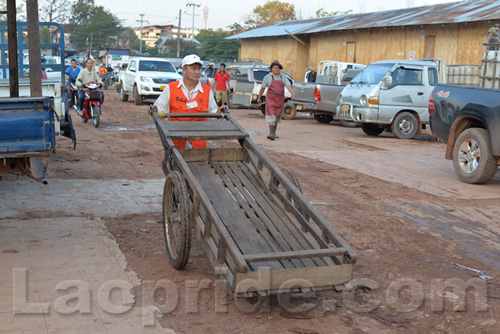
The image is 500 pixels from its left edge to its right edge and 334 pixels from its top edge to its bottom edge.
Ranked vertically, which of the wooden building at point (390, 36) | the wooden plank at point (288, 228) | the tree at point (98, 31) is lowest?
the wooden plank at point (288, 228)

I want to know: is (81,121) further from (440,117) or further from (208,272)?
(208,272)

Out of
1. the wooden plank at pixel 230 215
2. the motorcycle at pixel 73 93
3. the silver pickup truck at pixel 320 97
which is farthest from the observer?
the silver pickup truck at pixel 320 97

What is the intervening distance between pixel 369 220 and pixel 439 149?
7216mm

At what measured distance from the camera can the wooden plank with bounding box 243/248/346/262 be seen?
3.96 metres

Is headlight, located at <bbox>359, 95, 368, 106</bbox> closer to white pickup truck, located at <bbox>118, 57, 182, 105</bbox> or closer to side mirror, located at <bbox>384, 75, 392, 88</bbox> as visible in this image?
side mirror, located at <bbox>384, 75, 392, 88</bbox>

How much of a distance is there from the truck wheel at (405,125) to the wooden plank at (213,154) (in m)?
10.1

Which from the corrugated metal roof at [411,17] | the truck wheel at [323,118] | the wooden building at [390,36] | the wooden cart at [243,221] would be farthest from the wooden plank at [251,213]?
the wooden building at [390,36]

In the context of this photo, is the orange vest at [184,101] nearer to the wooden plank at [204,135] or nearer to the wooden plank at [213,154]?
the wooden plank at [213,154]

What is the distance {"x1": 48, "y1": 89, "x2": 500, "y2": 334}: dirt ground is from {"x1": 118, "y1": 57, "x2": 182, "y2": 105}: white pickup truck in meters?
12.7

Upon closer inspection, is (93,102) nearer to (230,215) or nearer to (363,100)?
(363,100)

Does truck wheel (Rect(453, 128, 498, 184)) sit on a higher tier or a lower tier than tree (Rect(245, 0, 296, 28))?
lower

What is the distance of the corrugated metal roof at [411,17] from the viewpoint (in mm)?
23281

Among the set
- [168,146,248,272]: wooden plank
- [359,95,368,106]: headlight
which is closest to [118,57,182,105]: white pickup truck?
[359,95,368,106]: headlight

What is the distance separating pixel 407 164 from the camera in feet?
35.2
